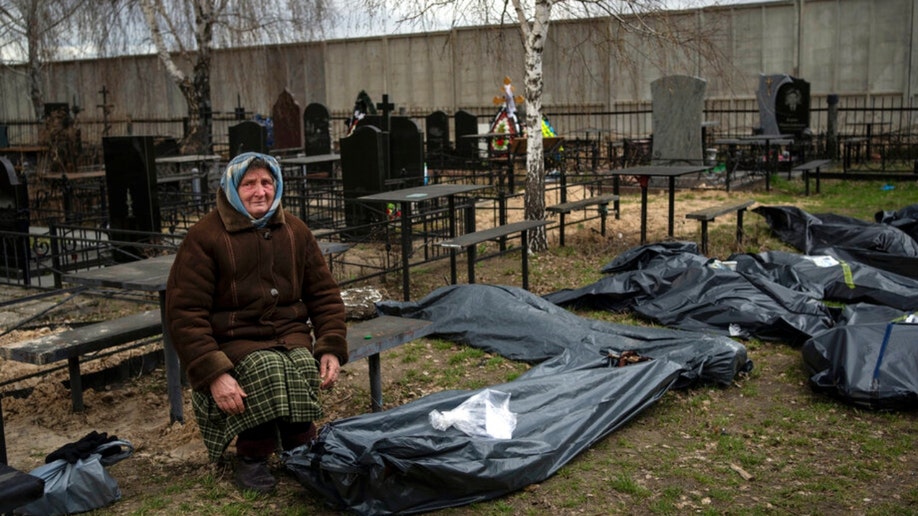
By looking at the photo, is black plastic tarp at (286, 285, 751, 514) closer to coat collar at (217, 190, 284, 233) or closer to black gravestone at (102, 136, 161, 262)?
coat collar at (217, 190, 284, 233)

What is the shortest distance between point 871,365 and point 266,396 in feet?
11.8

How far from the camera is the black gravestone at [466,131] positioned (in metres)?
20.0

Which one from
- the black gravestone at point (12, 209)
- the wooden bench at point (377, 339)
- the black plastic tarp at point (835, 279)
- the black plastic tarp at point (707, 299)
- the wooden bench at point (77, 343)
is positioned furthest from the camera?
the black gravestone at point (12, 209)

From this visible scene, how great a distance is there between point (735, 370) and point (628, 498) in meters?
1.96

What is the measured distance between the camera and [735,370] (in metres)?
5.84

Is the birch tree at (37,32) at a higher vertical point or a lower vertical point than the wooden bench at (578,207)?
higher

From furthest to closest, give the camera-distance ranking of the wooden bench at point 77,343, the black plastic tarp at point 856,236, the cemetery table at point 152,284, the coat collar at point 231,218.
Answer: the black plastic tarp at point 856,236, the cemetery table at point 152,284, the wooden bench at point 77,343, the coat collar at point 231,218

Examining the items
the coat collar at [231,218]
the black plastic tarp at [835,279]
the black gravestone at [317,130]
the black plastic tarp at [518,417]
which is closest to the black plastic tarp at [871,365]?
the black plastic tarp at [518,417]

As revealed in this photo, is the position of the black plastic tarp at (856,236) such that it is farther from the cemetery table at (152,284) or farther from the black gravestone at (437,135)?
the black gravestone at (437,135)

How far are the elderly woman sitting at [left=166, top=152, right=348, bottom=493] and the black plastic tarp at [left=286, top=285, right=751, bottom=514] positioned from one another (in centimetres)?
24

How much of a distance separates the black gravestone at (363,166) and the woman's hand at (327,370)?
292 inches

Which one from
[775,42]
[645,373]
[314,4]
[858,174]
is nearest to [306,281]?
[645,373]

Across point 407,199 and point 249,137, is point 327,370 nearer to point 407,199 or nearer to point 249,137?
point 407,199

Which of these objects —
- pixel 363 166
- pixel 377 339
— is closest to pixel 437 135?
pixel 363 166
